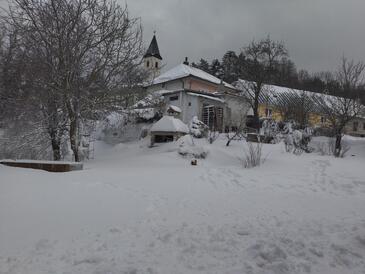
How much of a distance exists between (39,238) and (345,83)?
18.8m

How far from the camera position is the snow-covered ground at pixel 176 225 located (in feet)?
8.05

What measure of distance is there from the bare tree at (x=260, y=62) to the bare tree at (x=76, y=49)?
60.7 feet

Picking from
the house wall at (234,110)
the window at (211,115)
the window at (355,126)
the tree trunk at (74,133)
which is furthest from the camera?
the window at (355,126)

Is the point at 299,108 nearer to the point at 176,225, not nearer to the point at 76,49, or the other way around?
the point at 76,49

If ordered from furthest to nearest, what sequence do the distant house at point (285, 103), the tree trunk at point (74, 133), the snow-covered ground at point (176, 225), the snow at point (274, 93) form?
the snow at point (274, 93) < the distant house at point (285, 103) < the tree trunk at point (74, 133) < the snow-covered ground at point (176, 225)

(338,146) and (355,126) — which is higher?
(355,126)

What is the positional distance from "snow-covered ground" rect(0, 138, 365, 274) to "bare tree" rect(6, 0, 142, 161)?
138 inches

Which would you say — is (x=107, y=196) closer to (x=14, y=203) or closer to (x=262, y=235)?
(x=14, y=203)

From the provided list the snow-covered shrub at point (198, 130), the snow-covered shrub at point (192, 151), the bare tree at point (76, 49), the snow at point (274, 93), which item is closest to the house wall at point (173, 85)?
the snow at point (274, 93)

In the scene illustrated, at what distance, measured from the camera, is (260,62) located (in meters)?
26.0

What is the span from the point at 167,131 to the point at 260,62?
16193mm

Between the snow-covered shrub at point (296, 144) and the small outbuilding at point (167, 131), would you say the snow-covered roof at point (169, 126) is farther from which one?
the snow-covered shrub at point (296, 144)

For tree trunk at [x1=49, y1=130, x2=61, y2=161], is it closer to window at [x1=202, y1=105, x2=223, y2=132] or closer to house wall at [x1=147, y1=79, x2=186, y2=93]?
window at [x1=202, y1=105, x2=223, y2=132]

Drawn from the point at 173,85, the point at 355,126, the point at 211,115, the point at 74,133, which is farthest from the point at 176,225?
the point at 355,126
